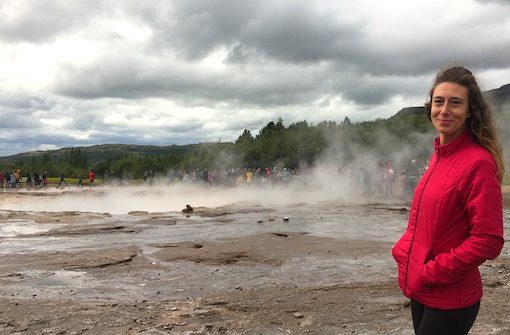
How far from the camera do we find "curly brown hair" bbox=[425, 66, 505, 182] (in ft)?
6.66

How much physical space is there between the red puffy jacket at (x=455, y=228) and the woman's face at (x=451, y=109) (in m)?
0.05

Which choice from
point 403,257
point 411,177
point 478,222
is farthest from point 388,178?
point 478,222

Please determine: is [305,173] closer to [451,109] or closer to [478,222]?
[451,109]

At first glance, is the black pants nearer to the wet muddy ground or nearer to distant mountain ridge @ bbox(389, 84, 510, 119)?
distant mountain ridge @ bbox(389, 84, 510, 119)

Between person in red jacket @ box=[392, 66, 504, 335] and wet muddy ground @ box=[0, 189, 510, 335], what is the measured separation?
244 centimetres

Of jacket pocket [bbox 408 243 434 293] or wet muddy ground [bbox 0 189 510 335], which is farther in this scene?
wet muddy ground [bbox 0 189 510 335]

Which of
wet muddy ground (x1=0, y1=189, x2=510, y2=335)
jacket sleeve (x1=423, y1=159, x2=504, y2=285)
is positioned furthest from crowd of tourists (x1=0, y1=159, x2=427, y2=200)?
jacket sleeve (x1=423, y1=159, x2=504, y2=285)

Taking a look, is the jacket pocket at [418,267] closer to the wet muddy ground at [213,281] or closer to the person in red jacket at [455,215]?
the person in red jacket at [455,215]

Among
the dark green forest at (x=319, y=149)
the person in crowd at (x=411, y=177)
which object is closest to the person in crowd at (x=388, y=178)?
the person in crowd at (x=411, y=177)

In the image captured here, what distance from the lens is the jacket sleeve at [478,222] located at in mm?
1839

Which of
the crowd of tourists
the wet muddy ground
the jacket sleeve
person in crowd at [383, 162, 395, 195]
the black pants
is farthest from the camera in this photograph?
person in crowd at [383, 162, 395, 195]

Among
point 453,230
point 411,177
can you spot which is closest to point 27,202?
point 411,177

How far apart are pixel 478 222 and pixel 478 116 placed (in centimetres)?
50

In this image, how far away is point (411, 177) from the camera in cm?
2019
